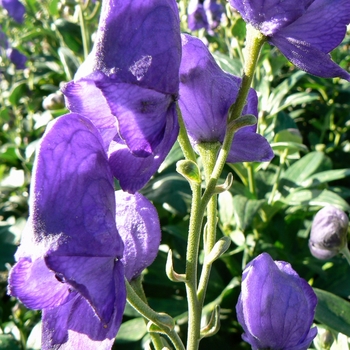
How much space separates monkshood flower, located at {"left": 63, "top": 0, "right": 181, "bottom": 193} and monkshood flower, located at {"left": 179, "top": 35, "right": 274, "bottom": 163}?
0.09 metres

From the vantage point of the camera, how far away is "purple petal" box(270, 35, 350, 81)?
0.62 meters

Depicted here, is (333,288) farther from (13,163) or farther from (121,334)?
(13,163)

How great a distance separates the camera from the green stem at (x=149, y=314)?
24.8 inches

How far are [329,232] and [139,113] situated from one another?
81 cm

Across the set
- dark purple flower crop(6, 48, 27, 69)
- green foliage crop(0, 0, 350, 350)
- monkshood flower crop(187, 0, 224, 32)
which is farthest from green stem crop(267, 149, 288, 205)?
dark purple flower crop(6, 48, 27, 69)

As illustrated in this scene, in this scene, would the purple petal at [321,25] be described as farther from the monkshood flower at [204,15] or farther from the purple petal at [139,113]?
the monkshood flower at [204,15]

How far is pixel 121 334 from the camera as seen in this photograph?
58.0 inches

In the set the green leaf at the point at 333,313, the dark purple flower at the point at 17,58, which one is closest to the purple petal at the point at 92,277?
the green leaf at the point at 333,313

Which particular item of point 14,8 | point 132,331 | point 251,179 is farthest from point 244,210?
point 14,8

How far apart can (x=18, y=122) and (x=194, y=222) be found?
1982 millimetres

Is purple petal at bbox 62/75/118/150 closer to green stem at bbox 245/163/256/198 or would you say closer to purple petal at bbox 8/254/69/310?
purple petal at bbox 8/254/69/310

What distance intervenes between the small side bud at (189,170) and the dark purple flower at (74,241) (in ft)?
0.31

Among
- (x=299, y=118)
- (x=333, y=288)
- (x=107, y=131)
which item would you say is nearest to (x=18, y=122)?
(x=299, y=118)

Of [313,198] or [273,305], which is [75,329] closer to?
[273,305]
